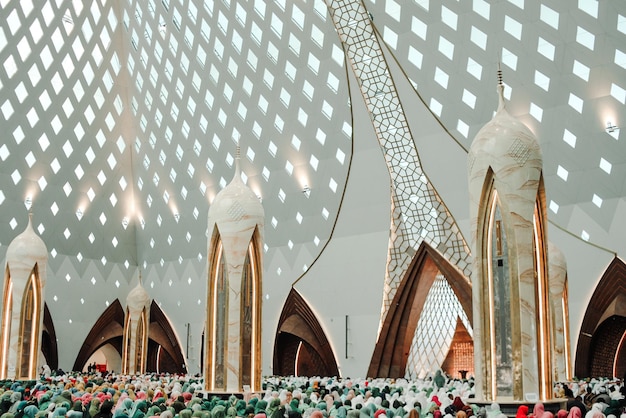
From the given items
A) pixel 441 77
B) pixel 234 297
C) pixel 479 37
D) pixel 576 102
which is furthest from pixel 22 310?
pixel 576 102

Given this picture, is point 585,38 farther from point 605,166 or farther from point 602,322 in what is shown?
point 602,322

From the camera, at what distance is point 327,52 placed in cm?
2100

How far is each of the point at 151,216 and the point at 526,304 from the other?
21.3m

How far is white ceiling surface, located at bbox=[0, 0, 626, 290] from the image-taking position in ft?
57.0

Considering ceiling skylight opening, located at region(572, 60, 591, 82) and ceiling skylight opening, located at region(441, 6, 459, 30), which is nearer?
ceiling skylight opening, located at region(572, 60, 591, 82)

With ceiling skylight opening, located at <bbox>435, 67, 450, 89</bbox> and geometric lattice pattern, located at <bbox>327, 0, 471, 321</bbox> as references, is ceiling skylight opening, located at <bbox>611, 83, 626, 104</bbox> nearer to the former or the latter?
ceiling skylight opening, located at <bbox>435, 67, 450, 89</bbox>

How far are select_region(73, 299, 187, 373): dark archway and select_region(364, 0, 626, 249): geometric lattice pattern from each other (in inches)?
544

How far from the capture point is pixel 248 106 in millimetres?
23344

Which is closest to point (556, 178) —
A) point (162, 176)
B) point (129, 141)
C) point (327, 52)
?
point (327, 52)

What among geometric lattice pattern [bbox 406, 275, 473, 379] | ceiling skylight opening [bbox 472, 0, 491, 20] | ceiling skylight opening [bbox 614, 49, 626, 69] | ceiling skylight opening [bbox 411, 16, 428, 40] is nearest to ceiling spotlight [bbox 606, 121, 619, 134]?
ceiling skylight opening [bbox 614, 49, 626, 69]

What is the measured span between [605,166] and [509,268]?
10218 mm

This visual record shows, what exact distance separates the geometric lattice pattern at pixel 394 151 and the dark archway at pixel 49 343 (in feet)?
Answer: 42.5

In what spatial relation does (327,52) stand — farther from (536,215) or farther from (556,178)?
(536,215)

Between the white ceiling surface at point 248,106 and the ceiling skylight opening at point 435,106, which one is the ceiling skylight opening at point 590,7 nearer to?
the white ceiling surface at point 248,106
